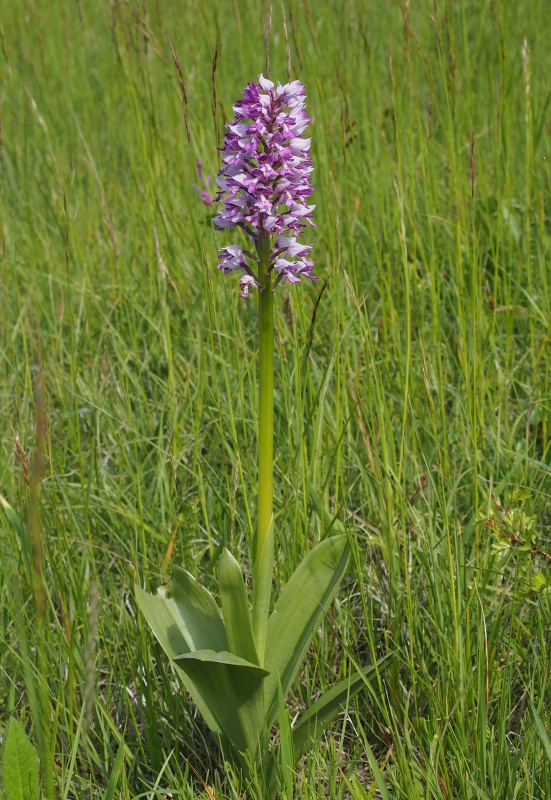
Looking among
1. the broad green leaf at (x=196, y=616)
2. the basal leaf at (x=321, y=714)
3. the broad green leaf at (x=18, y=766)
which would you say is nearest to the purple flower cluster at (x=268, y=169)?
the broad green leaf at (x=196, y=616)

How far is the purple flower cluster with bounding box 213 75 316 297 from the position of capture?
1459mm

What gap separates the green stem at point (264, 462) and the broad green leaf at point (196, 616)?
4.8 inches

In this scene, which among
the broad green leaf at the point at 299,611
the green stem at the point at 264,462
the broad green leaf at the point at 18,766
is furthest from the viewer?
the broad green leaf at the point at 299,611

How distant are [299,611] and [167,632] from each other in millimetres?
287

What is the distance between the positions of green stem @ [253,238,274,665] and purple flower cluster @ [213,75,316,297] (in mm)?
43

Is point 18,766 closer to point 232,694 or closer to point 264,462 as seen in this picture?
point 232,694

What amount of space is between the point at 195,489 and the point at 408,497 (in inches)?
27.3

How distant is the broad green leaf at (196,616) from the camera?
1.65 meters

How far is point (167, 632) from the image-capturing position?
64.6 inches

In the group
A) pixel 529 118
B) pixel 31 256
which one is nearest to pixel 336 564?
pixel 529 118

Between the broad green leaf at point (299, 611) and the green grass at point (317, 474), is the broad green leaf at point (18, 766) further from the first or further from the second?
the broad green leaf at point (299, 611)

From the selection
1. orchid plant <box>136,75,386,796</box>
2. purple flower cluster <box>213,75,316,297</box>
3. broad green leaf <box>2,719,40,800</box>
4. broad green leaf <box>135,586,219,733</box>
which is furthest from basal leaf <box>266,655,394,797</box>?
purple flower cluster <box>213,75,316,297</box>

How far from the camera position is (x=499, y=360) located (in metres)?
2.77

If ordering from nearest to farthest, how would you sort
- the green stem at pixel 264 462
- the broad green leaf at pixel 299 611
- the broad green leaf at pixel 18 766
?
the broad green leaf at pixel 18 766 → the green stem at pixel 264 462 → the broad green leaf at pixel 299 611
